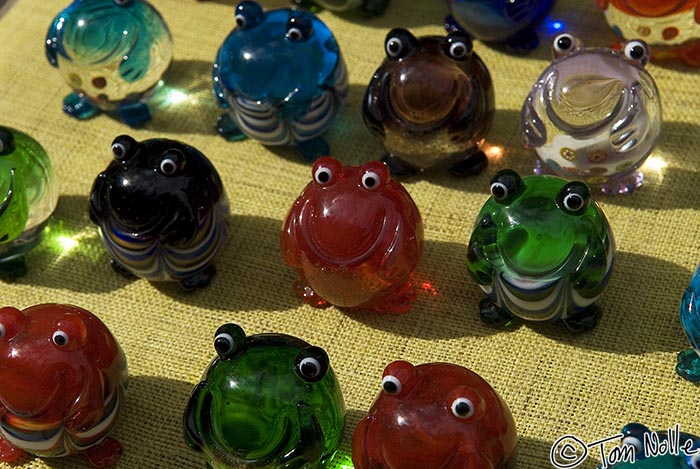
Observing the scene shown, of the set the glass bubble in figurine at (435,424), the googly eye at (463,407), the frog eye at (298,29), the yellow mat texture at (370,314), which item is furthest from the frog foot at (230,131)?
the googly eye at (463,407)

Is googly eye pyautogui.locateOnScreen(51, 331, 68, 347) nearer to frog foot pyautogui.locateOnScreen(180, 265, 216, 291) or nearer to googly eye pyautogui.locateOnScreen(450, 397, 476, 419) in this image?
frog foot pyautogui.locateOnScreen(180, 265, 216, 291)

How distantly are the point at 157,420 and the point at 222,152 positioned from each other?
62cm

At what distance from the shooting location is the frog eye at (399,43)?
183cm

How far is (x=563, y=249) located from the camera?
1.59 meters

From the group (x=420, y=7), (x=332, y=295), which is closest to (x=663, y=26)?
(x=420, y=7)

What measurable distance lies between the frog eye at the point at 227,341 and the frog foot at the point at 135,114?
799 millimetres

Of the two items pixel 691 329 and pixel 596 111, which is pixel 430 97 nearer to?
pixel 596 111

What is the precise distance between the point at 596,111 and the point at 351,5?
0.74 metres

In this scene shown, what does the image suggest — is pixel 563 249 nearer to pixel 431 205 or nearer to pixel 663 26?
pixel 431 205

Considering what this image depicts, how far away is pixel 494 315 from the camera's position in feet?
5.70

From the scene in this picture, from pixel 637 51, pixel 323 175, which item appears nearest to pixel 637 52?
pixel 637 51

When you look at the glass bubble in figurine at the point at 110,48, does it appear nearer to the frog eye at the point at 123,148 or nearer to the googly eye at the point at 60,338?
the frog eye at the point at 123,148

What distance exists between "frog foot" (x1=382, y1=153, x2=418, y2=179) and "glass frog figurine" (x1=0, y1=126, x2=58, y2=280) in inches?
25.0

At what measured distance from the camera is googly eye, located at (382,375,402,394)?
141 centimetres
